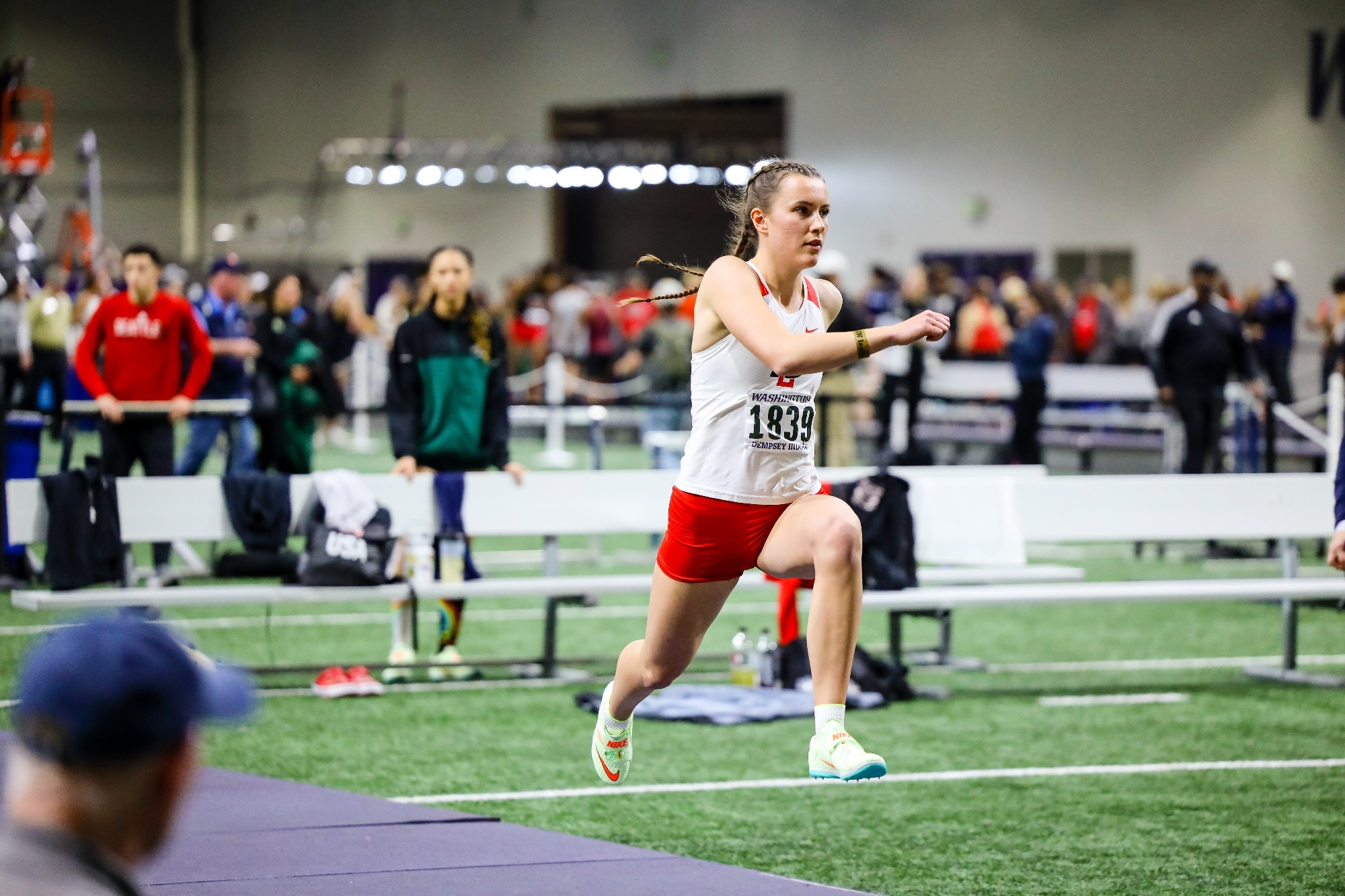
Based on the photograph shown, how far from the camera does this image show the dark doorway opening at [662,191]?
3061 centimetres

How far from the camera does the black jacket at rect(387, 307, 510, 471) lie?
7656mm

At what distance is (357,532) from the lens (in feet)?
23.7

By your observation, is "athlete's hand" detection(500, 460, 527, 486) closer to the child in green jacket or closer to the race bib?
the race bib

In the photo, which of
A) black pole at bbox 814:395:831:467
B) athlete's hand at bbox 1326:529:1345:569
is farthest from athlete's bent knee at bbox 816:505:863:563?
black pole at bbox 814:395:831:467

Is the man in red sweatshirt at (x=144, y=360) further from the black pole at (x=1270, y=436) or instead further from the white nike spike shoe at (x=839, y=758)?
the black pole at (x=1270, y=436)

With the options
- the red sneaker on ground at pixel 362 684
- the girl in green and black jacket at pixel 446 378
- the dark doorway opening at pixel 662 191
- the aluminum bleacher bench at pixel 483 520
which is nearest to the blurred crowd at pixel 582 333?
the girl in green and black jacket at pixel 446 378

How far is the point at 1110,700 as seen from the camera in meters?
7.38

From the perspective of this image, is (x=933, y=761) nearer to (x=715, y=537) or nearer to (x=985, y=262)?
(x=715, y=537)

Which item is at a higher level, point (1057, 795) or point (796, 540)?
point (796, 540)

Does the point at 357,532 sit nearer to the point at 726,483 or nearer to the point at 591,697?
the point at 591,697

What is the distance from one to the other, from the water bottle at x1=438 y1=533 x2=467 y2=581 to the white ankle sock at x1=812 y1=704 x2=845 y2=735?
3.69 meters

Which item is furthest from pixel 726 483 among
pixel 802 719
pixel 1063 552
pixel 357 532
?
pixel 1063 552

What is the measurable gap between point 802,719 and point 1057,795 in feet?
4.91

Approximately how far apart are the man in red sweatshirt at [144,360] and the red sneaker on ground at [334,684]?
2.25m
